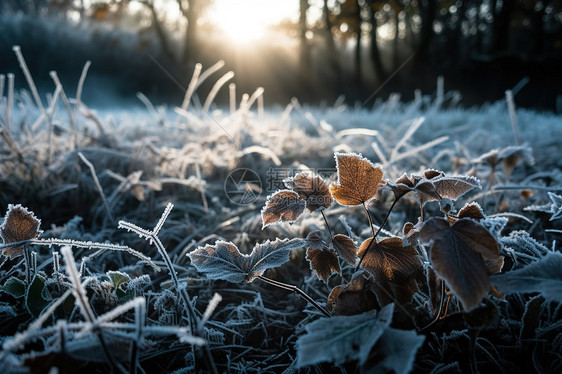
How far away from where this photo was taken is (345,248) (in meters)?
0.63

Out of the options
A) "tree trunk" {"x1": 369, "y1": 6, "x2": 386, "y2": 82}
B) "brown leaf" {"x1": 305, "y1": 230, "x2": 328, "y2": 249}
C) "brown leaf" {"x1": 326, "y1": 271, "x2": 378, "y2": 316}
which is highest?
"tree trunk" {"x1": 369, "y1": 6, "x2": 386, "y2": 82}

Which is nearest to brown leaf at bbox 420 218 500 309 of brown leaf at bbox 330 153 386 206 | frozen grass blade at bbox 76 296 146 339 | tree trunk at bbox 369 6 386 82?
brown leaf at bbox 330 153 386 206

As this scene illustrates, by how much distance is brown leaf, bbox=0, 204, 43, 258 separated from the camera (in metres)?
0.66

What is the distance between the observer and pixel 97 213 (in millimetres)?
1189

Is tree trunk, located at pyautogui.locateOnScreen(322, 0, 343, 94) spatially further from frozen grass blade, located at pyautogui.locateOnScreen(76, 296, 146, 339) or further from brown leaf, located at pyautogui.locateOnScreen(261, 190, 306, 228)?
frozen grass blade, located at pyautogui.locateOnScreen(76, 296, 146, 339)

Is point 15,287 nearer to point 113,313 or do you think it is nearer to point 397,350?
point 113,313

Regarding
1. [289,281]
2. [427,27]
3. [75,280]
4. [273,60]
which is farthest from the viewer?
[273,60]

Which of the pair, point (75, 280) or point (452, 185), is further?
point (452, 185)

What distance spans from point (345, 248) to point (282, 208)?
0.13 meters

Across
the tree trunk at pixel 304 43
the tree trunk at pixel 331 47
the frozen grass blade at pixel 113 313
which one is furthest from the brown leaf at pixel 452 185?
the tree trunk at pixel 331 47

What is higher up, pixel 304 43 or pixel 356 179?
pixel 304 43

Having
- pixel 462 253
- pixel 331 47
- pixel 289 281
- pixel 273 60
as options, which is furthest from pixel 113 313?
pixel 273 60

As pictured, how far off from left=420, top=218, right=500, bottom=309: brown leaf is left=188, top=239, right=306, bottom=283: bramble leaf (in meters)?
0.22

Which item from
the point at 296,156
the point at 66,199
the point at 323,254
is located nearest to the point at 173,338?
the point at 323,254
